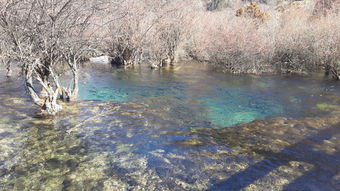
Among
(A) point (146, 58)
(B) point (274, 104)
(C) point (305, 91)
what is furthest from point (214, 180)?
(A) point (146, 58)

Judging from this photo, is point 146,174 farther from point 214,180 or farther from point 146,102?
point 146,102

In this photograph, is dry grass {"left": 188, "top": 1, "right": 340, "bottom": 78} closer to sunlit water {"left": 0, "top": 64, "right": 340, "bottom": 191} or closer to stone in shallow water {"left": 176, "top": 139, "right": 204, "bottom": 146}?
sunlit water {"left": 0, "top": 64, "right": 340, "bottom": 191}

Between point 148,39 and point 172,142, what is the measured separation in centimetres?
1696

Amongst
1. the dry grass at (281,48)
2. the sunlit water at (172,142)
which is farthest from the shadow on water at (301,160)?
the dry grass at (281,48)

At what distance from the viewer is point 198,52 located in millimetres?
27156

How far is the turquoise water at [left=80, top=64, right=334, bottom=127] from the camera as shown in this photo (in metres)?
10.6

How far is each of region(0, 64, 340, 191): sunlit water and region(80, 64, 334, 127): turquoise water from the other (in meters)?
0.08

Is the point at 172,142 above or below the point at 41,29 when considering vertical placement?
below

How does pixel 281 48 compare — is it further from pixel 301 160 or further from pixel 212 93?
pixel 301 160

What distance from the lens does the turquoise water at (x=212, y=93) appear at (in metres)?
10.6

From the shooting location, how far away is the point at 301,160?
6.32 m

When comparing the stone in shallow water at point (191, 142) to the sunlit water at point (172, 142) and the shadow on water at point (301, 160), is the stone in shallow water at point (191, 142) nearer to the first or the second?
the sunlit water at point (172, 142)

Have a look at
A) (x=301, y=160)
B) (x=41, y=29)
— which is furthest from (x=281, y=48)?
(x=41, y=29)

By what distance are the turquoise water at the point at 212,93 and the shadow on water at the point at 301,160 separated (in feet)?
8.58
